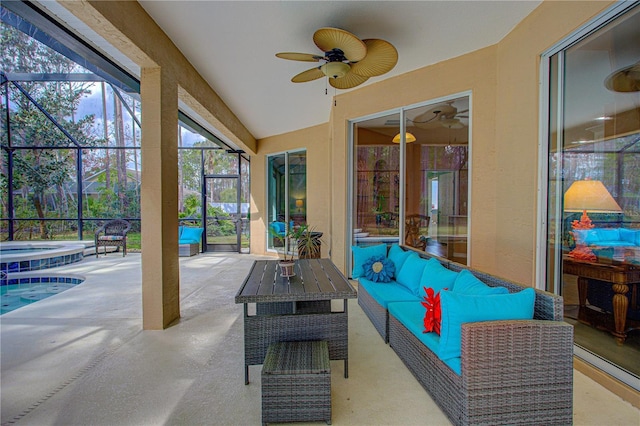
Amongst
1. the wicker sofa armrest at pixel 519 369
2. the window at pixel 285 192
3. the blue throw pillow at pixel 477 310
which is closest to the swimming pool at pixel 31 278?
the window at pixel 285 192

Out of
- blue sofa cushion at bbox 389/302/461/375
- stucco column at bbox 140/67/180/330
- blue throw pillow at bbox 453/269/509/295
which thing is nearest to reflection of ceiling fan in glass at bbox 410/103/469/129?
blue throw pillow at bbox 453/269/509/295

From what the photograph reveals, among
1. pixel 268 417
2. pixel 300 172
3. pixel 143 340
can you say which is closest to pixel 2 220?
pixel 300 172

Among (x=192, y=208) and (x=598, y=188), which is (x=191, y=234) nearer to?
(x=192, y=208)

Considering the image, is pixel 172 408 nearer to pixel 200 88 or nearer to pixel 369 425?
pixel 369 425

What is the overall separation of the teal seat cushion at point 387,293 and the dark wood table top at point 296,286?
1.68ft

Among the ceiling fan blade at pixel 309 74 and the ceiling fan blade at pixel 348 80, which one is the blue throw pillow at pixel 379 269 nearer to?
the ceiling fan blade at pixel 348 80

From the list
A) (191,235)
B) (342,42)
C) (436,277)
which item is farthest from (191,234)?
(436,277)

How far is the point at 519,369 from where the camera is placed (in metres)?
1.58

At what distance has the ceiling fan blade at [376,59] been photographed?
2.51 metres

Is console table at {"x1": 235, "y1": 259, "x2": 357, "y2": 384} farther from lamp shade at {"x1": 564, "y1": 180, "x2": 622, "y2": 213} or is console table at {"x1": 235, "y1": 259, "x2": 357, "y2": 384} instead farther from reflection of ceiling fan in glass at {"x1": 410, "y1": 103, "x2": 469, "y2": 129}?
reflection of ceiling fan in glass at {"x1": 410, "y1": 103, "x2": 469, "y2": 129}

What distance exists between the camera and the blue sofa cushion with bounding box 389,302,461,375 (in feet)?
5.53

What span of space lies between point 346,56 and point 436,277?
2.06 m

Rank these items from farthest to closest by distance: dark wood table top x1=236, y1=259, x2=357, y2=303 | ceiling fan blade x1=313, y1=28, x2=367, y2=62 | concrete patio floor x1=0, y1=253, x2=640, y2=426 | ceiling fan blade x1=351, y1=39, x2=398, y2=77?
ceiling fan blade x1=351, y1=39, x2=398, y2=77
ceiling fan blade x1=313, y1=28, x2=367, y2=62
dark wood table top x1=236, y1=259, x2=357, y2=303
concrete patio floor x1=0, y1=253, x2=640, y2=426

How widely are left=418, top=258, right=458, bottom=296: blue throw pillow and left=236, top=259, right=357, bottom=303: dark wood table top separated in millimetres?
721
